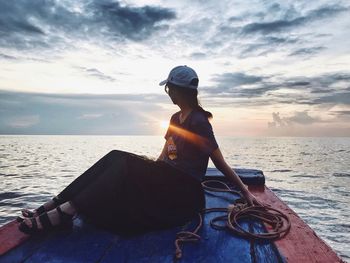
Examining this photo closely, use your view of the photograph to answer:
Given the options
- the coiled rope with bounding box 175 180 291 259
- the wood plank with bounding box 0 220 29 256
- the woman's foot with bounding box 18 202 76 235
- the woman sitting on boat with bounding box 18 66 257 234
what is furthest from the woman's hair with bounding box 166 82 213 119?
A: the wood plank with bounding box 0 220 29 256

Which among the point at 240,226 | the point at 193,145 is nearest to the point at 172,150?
the point at 193,145

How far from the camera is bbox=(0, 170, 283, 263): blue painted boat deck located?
239cm

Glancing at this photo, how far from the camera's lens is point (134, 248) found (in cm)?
257

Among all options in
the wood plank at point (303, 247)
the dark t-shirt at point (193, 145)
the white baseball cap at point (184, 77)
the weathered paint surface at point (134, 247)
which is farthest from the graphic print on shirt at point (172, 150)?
the wood plank at point (303, 247)

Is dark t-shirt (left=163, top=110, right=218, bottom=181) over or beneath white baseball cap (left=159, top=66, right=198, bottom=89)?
beneath

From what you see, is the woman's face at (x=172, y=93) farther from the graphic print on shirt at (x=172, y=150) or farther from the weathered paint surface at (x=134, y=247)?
the weathered paint surface at (x=134, y=247)

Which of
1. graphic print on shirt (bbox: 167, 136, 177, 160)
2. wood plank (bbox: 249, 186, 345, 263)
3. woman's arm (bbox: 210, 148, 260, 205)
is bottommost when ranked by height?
wood plank (bbox: 249, 186, 345, 263)

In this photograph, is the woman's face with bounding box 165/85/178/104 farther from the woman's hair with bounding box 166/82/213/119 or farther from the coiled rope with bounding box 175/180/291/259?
the coiled rope with bounding box 175/180/291/259

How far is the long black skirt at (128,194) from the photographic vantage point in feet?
9.41

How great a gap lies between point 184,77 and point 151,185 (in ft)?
3.68

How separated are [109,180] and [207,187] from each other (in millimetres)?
2303

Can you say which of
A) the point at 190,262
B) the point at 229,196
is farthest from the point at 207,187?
the point at 190,262

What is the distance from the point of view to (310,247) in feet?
8.78

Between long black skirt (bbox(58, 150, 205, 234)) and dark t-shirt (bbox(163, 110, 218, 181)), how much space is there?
0.24 metres
